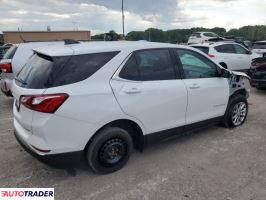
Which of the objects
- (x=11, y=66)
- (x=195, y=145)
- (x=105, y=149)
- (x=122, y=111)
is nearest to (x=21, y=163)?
(x=105, y=149)

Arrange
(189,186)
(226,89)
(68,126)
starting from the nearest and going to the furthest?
(68,126) < (189,186) < (226,89)

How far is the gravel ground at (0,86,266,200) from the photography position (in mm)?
3242

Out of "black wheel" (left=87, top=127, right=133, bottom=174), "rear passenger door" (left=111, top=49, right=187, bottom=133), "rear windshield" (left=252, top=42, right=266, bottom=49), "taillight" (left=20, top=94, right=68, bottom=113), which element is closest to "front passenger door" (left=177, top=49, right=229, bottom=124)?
"rear passenger door" (left=111, top=49, right=187, bottom=133)

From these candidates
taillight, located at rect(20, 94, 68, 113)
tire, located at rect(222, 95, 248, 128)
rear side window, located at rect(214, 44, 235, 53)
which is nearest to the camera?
taillight, located at rect(20, 94, 68, 113)

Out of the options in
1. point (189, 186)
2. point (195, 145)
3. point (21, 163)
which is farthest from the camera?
point (195, 145)

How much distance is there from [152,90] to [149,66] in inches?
14.3

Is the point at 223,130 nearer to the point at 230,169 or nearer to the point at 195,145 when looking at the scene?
the point at 195,145

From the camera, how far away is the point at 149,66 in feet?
12.8

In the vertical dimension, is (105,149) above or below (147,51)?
below

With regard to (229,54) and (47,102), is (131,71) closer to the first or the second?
(47,102)

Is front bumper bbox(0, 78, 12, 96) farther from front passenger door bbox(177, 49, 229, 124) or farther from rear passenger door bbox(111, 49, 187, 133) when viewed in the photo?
front passenger door bbox(177, 49, 229, 124)

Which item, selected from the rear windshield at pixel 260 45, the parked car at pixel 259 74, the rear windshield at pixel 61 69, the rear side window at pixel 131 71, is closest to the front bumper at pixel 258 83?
the parked car at pixel 259 74

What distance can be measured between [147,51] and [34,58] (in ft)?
5.11

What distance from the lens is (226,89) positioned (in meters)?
Answer: 4.95
